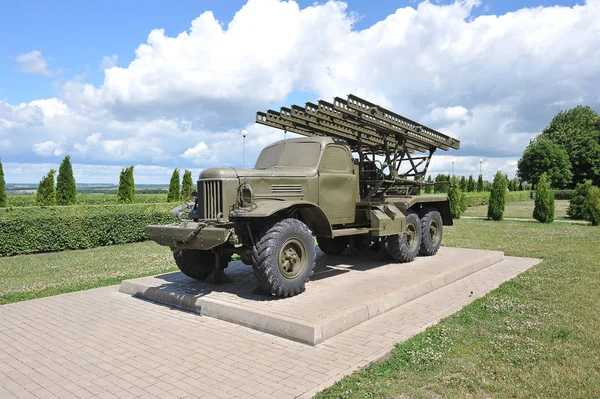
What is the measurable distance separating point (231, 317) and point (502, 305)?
12.6 ft

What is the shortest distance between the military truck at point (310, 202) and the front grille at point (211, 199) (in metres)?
0.01

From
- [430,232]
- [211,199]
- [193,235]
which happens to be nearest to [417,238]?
[430,232]

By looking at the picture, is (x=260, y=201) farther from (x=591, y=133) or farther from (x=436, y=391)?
(x=591, y=133)

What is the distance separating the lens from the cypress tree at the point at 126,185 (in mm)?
18438

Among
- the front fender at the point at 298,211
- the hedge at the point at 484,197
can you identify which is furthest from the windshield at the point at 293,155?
the hedge at the point at 484,197

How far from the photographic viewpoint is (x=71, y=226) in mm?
13328

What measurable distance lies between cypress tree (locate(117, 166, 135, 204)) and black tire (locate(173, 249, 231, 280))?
12119 millimetres

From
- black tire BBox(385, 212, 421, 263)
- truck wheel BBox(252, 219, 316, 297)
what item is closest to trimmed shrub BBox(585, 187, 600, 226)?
black tire BBox(385, 212, 421, 263)

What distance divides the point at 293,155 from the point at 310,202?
3.88ft

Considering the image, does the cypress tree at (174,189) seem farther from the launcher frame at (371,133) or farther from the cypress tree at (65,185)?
the launcher frame at (371,133)

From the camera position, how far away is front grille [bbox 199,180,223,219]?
251 inches

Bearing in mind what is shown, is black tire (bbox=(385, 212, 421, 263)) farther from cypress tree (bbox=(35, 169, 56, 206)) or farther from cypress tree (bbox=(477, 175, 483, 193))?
cypress tree (bbox=(477, 175, 483, 193))

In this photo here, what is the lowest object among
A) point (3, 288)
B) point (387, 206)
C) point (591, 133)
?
point (3, 288)

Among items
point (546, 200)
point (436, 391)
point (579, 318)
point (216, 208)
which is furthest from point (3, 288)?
point (546, 200)
